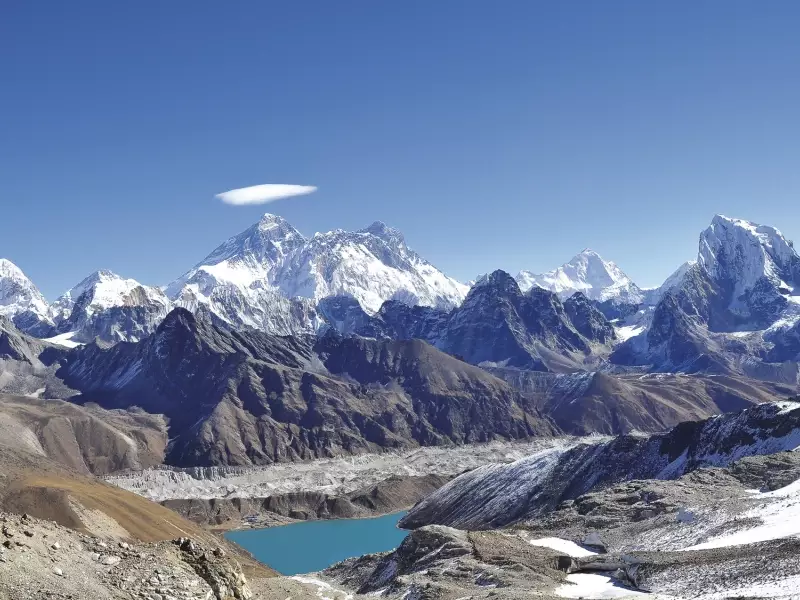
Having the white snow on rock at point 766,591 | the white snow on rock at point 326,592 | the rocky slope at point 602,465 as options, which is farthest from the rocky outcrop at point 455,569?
the rocky slope at point 602,465

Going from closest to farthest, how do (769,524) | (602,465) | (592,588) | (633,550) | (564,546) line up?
(592,588)
(769,524)
(633,550)
(564,546)
(602,465)

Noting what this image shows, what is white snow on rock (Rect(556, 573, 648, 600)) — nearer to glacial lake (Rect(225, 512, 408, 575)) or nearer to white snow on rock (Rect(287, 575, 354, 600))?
white snow on rock (Rect(287, 575, 354, 600))

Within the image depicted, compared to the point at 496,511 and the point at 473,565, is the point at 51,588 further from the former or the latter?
the point at 496,511

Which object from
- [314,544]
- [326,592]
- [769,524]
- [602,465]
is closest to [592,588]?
[769,524]

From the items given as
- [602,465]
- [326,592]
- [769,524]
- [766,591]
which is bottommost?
[602,465]

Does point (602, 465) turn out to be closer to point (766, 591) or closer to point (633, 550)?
point (633, 550)

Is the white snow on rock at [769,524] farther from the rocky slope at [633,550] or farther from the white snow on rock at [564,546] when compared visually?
the white snow on rock at [564,546]

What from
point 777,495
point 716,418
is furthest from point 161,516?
point 716,418

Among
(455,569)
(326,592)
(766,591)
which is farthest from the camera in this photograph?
(326,592)
